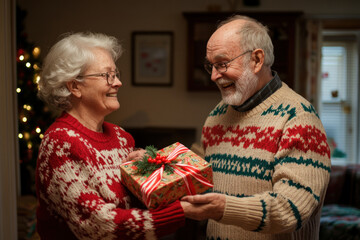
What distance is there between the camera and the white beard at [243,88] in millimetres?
1514

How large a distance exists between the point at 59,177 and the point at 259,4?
146 inches

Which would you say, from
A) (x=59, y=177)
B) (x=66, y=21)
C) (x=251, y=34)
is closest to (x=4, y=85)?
(x=59, y=177)

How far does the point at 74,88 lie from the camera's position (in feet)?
4.83

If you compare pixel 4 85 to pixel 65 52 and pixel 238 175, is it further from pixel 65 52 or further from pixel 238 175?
pixel 238 175

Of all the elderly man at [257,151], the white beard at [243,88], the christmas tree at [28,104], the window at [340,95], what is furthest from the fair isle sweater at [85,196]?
the window at [340,95]

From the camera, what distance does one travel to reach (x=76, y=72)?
143 cm

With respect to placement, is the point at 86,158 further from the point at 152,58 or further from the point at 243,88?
the point at 152,58

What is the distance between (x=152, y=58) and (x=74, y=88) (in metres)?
3.10

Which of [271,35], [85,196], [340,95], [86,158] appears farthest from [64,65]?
[340,95]

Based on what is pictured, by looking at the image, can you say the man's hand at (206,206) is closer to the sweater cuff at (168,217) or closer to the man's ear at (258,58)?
the sweater cuff at (168,217)

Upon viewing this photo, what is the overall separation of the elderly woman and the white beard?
45cm

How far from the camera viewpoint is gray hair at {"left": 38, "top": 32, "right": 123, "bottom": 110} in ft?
4.70

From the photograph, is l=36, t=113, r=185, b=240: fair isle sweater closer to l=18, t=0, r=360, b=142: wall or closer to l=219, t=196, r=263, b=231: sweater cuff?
l=219, t=196, r=263, b=231: sweater cuff

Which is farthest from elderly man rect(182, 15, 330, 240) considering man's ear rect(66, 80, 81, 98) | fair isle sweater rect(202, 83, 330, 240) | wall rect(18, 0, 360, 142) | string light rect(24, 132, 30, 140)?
wall rect(18, 0, 360, 142)
